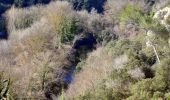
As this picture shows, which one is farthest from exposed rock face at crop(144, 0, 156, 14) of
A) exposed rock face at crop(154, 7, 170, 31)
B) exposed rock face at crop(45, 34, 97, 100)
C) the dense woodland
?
exposed rock face at crop(154, 7, 170, 31)

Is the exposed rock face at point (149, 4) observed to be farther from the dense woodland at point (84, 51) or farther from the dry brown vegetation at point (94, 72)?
the dry brown vegetation at point (94, 72)

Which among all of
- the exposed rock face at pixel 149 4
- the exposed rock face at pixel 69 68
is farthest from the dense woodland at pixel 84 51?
the exposed rock face at pixel 149 4

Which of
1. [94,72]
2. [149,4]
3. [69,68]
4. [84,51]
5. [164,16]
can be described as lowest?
[69,68]

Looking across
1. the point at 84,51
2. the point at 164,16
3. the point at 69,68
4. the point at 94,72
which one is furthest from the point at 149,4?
the point at 94,72

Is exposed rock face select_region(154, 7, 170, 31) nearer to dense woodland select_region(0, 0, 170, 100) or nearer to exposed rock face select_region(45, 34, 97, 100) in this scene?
dense woodland select_region(0, 0, 170, 100)

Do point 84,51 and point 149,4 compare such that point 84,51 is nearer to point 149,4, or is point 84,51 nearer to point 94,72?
point 94,72

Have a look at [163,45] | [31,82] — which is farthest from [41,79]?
[163,45]

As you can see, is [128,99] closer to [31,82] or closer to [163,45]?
[163,45]

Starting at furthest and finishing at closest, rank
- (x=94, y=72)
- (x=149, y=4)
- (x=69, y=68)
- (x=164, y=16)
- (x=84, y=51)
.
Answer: (x=149, y=4), (x=84, y=51), (x=69, y=68), (x=164, y=16), (x=94, y=72)
